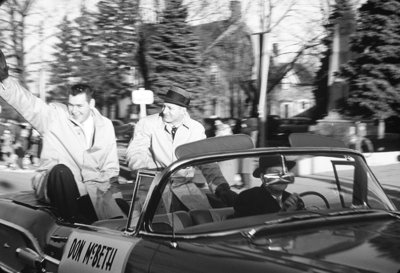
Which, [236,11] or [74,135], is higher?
[236,11]

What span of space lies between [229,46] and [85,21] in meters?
7.38

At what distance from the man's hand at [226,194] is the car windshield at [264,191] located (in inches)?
0.6

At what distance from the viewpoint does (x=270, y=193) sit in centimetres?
318

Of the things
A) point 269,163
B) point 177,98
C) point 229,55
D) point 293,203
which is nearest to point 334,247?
point 293,203

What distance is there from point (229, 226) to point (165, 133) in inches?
79.1

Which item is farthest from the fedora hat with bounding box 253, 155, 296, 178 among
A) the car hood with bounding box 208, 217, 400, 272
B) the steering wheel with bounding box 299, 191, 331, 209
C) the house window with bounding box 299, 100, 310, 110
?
the house window with bounding box 299, 100, 310, 110

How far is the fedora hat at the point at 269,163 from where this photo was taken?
3.15 m

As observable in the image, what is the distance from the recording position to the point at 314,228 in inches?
107

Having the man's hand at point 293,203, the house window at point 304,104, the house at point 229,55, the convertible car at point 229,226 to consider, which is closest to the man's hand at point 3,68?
the convertible car at point 229,226

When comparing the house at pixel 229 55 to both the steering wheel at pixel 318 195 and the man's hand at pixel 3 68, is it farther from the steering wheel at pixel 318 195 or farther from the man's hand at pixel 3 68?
the steering wheel at pixel 318 195

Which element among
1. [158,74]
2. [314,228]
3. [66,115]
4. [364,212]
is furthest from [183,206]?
[158,74]

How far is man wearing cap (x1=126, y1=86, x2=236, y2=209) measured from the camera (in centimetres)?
450

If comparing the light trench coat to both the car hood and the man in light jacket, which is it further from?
the car hood

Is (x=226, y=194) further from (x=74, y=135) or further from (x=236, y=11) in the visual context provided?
(x=236, y=11)
